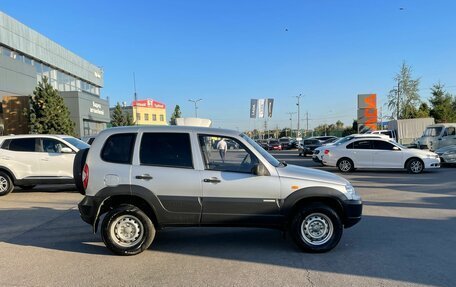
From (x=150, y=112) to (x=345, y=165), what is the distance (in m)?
73.9

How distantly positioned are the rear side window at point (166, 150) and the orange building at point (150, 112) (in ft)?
257

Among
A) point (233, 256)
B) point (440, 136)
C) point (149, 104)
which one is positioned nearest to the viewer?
point (233, 256)

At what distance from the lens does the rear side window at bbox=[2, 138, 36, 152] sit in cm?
1209

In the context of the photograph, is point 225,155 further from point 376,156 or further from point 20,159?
point 376,156

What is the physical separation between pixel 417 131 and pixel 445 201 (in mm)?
27260

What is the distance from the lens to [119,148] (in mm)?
6008

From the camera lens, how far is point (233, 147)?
6.05 metres

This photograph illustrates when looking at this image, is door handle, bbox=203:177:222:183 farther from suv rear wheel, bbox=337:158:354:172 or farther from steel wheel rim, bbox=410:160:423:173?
steel wheel rim, bbox=410:160:423:173

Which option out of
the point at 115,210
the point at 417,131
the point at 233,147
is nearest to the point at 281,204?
the point at 233,147

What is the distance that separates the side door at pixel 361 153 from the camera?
17500 mm

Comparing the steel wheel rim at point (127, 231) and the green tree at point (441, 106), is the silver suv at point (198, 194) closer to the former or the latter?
the steel wheel rim at point (127, 231)

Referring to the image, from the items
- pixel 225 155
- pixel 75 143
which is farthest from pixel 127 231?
pixel 75 143

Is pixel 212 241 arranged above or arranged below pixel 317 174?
below

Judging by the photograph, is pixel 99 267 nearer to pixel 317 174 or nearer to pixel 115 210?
pixel 115 210
